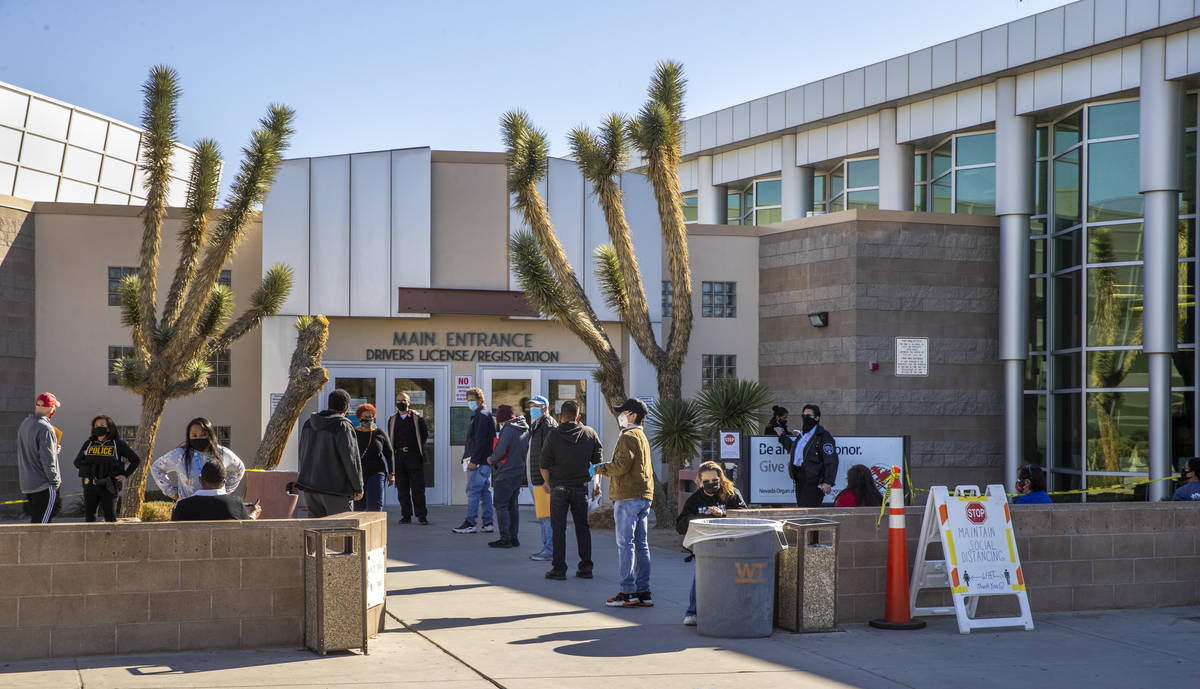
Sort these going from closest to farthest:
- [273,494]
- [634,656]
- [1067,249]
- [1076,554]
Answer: [634,656], [1076,554], [273,494], [1067,249]

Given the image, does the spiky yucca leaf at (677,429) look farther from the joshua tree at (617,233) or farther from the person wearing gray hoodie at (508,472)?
the person wearing gray hoodie at (508,472)

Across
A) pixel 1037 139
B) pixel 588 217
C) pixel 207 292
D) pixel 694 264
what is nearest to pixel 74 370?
pixel 207 292

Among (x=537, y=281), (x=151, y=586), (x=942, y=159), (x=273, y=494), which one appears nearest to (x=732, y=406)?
(x=537, y=281)

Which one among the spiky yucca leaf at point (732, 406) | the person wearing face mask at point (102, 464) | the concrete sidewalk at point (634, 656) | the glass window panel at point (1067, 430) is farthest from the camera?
the glass window panel at point (1067, 430)

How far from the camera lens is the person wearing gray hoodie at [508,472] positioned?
46.0 ft

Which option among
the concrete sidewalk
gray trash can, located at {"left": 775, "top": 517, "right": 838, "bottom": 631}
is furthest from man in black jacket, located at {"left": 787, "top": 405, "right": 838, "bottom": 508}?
gray trash can, located at {"left": 775, "top": 517, "right": 838, "bottom": 631}

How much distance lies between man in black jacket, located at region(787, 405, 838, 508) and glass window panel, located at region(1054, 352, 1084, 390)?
8182 mm

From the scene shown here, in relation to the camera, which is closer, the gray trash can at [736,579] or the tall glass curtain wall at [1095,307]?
the gray trash can at [736,579]

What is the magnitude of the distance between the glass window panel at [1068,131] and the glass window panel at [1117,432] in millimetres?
4504

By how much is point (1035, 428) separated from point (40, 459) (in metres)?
16.5

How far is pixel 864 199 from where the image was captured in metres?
26.2

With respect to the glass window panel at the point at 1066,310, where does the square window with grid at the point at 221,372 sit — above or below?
below

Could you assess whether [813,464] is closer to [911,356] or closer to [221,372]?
[911,356]

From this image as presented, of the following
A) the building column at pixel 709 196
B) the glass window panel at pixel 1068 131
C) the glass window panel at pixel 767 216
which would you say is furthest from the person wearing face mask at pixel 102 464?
the building column at pixel 709 196
